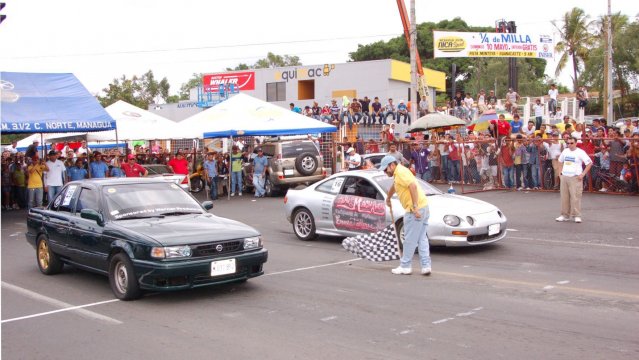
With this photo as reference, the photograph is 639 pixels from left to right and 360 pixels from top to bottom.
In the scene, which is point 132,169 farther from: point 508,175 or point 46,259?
point 508,175

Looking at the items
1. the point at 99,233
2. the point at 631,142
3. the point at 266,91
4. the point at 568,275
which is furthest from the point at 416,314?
the point at 266,91

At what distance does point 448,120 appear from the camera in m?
21.5

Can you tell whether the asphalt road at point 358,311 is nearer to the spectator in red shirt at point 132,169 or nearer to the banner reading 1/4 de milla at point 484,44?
the spectator in red shirt at point 132,169

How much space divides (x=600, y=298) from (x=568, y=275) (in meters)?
1.47

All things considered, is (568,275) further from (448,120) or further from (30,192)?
(30,192)

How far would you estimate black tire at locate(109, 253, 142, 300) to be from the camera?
7.83m

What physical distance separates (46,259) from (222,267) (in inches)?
146

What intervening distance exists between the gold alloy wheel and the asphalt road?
23cm

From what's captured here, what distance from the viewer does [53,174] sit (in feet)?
64.3

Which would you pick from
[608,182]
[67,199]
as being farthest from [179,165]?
[608,182]

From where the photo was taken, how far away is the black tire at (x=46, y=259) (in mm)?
9828

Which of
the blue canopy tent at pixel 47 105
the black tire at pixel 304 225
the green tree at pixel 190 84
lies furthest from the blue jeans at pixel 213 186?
Answer: the green tree at pixel 190 84

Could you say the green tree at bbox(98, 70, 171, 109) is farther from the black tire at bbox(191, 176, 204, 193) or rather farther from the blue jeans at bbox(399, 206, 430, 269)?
the blue jeans at bbox(399, 206, 430, 269)

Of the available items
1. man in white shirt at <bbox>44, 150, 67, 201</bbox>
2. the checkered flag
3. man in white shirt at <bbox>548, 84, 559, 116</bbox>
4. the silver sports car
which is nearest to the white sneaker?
the checkered flag
